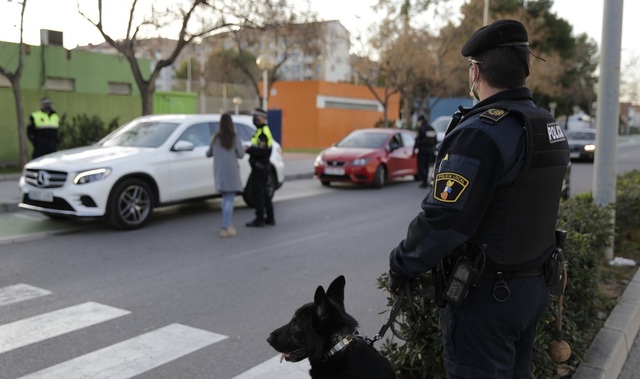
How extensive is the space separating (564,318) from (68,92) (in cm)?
1967

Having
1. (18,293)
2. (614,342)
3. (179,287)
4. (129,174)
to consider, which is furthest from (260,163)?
(614,342)

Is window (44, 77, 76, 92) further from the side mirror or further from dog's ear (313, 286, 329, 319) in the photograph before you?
dog's ear (313, 286, 329, 319)

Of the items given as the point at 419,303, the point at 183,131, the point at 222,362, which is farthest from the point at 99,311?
the point at 183,131

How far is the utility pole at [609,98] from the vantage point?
20.3 feet

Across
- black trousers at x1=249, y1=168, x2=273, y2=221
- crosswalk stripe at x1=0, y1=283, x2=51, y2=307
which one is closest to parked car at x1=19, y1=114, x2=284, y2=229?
black trousers at x1=249, y1=168, x2=273, y2=221

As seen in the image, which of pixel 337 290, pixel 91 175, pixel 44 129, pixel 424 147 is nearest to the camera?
pixel 337 290

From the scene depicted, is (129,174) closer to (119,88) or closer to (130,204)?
(130,204)

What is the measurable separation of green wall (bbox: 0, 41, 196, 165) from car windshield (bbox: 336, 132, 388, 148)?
32.6 feet

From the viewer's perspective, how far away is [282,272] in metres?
6.64

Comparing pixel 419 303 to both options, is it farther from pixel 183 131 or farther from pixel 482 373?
pixel 183 131

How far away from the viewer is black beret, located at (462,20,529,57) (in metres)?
2.15

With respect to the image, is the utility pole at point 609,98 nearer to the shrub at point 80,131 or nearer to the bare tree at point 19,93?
the bare tree at point 19,93

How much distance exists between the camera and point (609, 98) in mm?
6258

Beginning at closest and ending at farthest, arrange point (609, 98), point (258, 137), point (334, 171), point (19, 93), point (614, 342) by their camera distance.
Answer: point (614, 342), point (609, 98), point (258, 137), point (334, 171), point (19, 93)
